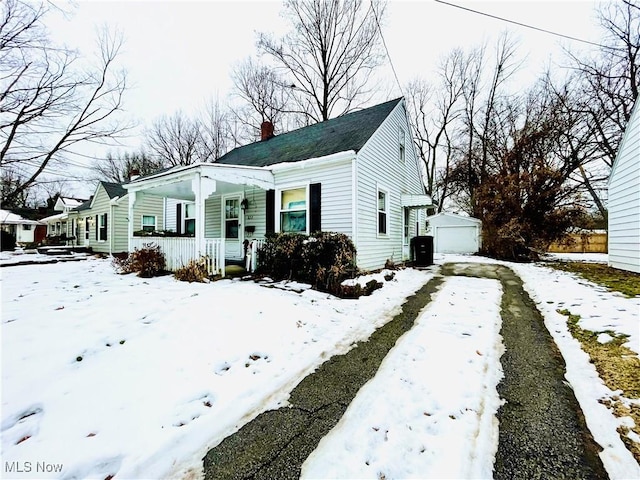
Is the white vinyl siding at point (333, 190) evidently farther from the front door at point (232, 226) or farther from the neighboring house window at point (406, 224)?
the neighboring house window at point (406, 224)

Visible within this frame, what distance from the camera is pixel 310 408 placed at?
7.75 feet

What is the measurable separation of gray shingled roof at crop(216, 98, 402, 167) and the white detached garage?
11.4 m

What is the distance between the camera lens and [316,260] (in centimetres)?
656

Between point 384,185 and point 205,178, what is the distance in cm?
588

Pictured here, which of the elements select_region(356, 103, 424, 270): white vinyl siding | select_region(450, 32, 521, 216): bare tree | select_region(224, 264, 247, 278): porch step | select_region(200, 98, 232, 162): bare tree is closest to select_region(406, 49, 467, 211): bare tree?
select_region(450, 32, 521, 216): bare tree

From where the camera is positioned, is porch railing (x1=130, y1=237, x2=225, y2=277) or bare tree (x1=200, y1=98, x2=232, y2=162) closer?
porch railing (x1=130, y1=237, x2=225, y2=277)

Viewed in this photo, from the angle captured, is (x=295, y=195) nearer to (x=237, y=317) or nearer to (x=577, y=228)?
(x=237, y=317)

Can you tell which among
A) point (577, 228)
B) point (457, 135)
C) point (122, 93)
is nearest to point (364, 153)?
point (577, 228)

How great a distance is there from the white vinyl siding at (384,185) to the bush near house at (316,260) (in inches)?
50.0

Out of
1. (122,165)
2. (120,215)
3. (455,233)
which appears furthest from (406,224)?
(122,165)

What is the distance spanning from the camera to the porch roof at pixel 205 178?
702cm

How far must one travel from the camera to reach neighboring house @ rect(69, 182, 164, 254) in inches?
626

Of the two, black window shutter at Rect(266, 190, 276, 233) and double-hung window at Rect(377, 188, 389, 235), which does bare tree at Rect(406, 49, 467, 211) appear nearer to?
double-hung window at Rect(377, 188, 389, 235)

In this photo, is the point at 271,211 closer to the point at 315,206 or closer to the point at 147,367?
the point at 315,206
